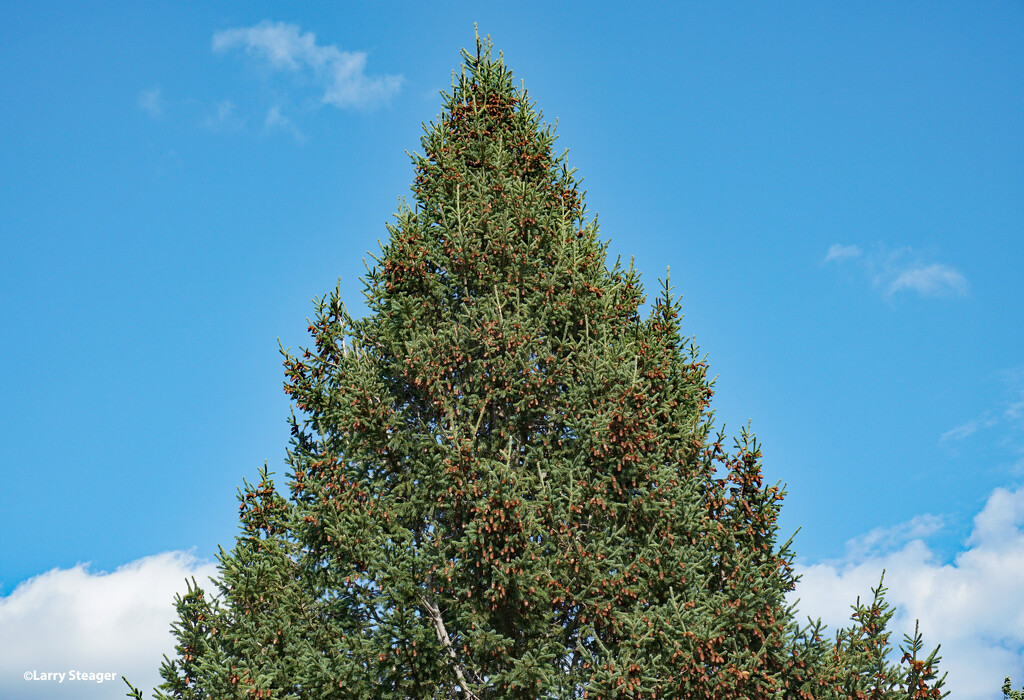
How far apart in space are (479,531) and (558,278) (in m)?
5.03

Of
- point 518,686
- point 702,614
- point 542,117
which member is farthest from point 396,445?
point 542,117

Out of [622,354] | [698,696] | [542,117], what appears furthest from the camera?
[542,117]

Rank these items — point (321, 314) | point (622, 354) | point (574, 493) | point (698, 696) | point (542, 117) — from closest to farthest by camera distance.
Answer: point (698, 696) < point (574, 493) < point (622, 354) < point (321, 314) < point (542, 117)

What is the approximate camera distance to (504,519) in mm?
11844

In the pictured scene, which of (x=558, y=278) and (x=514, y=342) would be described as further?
(x=558, y=278)

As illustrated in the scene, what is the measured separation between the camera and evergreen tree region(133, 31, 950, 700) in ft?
39.1

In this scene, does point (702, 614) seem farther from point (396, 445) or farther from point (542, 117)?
point (542, 117)

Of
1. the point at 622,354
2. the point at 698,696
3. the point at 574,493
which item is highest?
the point at 622,354

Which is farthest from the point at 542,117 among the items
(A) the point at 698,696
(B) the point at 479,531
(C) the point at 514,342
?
(A) the point at 698,696

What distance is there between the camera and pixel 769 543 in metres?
13.8

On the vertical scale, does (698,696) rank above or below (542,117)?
below

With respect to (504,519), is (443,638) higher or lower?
lower

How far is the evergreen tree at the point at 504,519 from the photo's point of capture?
11.9 meters

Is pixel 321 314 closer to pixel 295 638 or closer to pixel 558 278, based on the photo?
pixel 558 278
